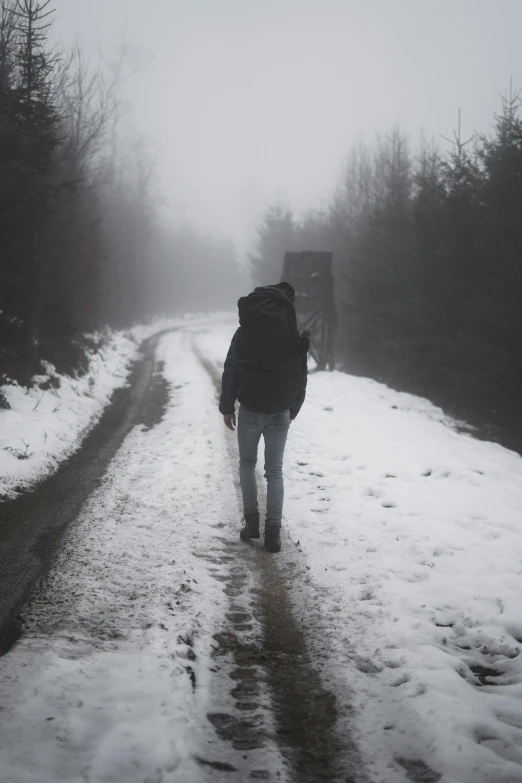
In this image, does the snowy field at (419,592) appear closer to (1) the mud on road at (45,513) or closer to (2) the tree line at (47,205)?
(1) the mud on road at (45,513)

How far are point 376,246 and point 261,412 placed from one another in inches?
695

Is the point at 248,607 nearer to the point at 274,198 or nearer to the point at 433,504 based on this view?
the point at 433,504

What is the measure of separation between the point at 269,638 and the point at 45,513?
9.63ft

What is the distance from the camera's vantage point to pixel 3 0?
38.9 feet

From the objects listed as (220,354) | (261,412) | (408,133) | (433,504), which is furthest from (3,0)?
(408,133)

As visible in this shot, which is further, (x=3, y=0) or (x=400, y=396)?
(x=400, y=396)

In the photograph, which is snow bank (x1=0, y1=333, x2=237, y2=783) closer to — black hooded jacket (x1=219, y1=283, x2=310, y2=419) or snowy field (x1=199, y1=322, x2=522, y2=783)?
snowy field (x1=199, y1=322, x2=522, y2=783)

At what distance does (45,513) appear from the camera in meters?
4.76

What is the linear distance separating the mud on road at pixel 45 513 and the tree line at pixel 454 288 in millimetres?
8440

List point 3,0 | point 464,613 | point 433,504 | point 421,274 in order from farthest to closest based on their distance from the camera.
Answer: point 421,274, point 3,0, point 433,504, point 464,613

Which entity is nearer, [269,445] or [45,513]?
[269,445]

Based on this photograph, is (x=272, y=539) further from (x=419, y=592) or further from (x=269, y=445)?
(x=419, y=592)

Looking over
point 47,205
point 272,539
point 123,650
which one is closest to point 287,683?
point 123,650

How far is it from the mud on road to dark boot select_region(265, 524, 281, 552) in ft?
5.99
